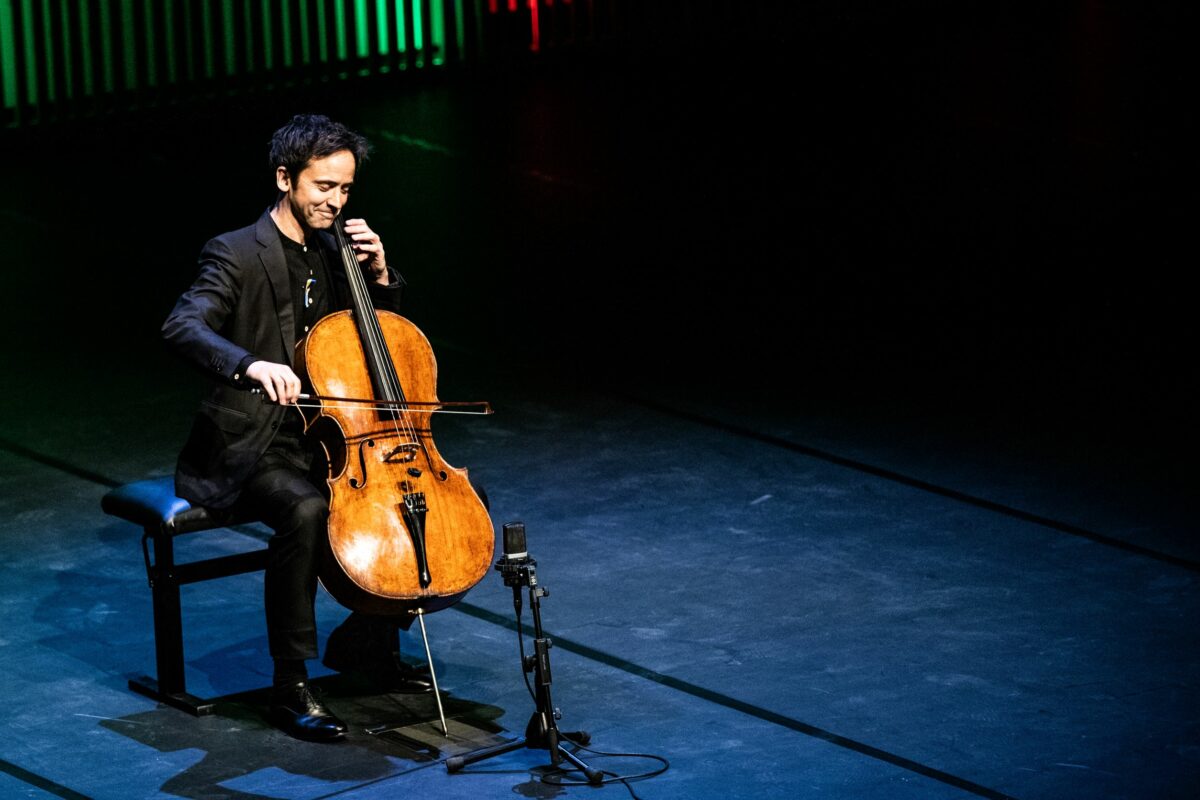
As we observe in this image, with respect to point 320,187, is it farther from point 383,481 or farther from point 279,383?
point 383,481

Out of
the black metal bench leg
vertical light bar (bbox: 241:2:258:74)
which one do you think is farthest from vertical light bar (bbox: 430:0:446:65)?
the black metal bench leg

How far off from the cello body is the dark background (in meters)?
2.72

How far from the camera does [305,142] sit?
432cm

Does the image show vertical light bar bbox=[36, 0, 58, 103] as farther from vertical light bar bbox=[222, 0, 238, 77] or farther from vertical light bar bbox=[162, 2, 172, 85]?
vertical light bar bbox=[222, 0, 238, 77]

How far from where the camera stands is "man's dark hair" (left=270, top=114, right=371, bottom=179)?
4328 millimetres

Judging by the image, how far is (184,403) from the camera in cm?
676

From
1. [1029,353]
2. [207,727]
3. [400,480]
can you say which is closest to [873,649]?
[400,480]

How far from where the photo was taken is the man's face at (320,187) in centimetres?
435

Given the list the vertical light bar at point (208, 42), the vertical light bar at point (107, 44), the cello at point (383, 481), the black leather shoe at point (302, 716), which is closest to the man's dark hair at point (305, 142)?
the cello at point (383, 481)

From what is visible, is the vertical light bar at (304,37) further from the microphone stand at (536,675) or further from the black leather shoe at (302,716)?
the microphone stand at (536,675)

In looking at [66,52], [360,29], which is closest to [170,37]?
[66,52]

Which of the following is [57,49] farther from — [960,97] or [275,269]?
[275,269]

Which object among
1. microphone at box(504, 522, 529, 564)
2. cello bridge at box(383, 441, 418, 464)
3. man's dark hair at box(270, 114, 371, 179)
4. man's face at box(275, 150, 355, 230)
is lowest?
microphone at box(504, 522, 529, 564)

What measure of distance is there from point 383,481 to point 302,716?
0.56m
